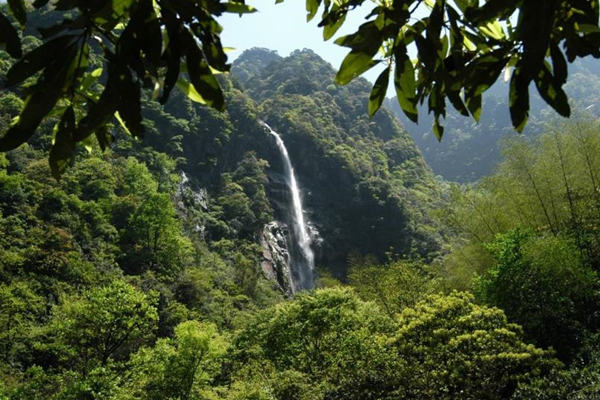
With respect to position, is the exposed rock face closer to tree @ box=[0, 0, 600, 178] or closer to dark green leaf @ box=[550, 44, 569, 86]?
tree @ box=[0, 0, 600, 178]

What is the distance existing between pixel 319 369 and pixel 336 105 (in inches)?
2325

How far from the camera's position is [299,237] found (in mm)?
43656

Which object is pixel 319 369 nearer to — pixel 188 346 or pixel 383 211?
pixel 188 346

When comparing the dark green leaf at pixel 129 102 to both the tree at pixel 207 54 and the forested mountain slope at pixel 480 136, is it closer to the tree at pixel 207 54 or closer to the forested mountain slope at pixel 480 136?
the tree at pixel 207 54

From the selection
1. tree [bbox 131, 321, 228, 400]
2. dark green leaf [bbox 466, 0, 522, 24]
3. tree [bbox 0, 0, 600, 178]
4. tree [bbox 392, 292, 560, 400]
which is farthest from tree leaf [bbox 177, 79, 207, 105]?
tree [bbox 131, 321, 228, 400]

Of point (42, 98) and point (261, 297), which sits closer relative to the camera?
point (42, 98)

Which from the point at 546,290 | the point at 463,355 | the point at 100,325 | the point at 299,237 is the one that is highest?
the point at 299,237

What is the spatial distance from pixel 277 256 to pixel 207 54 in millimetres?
38780

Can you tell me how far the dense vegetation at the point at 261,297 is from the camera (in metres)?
8.71

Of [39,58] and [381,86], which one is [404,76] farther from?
[39,58]

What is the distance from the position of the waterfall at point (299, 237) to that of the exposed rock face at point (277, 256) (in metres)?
1.17

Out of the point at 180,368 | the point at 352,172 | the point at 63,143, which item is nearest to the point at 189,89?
the point at 63,143

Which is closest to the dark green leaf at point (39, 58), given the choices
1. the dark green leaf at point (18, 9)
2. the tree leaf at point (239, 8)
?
the tree leaf at point (239, 8)

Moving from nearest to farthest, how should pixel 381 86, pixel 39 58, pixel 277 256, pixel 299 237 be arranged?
1. pixel 39 58
2. pixel 381 86
3. pixel 277 256
4. pixel 299 237
